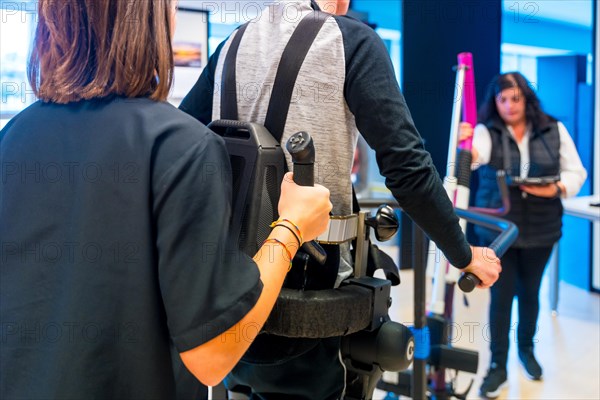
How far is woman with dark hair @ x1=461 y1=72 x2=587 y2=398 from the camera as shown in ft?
10.1

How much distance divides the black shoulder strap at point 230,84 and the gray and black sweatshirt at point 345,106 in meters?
0.01

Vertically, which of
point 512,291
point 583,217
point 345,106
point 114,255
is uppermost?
point 345,106

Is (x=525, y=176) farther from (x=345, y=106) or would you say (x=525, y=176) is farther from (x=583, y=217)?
(x=345, y=106)

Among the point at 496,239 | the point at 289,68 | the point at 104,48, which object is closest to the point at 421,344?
the point at 496,239

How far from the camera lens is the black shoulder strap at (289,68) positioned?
3.87 ft

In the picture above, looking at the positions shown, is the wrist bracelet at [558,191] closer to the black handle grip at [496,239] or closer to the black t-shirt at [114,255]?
the black handle grip at [496,239]

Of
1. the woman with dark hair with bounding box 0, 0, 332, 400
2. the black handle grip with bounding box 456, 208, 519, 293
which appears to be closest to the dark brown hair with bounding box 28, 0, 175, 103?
the woman with dark hair with bounding box 0, 0, 332, 400

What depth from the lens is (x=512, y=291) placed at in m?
3.13

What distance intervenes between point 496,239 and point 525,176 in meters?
1.60

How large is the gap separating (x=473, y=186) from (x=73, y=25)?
4.43 meters

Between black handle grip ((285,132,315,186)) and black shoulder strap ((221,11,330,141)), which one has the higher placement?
black shoulder strap ((221,11,330,141))

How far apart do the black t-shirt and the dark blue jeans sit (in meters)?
2.53

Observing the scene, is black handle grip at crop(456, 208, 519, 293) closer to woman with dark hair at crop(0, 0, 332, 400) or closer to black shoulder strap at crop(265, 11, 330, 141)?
black shoulder strap at crop(265, 11, 330, 141)

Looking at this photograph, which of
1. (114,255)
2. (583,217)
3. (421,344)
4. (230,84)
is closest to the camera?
(114,255)
